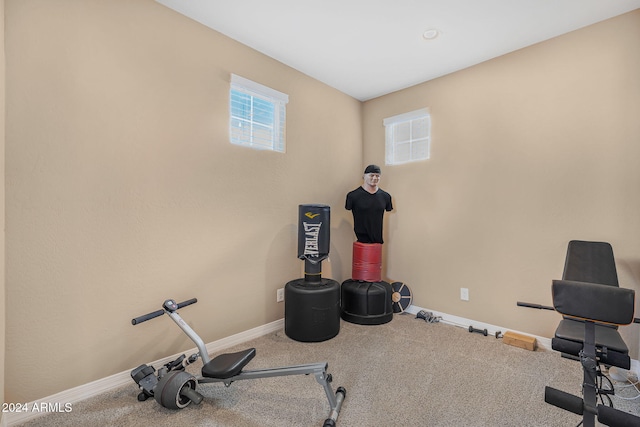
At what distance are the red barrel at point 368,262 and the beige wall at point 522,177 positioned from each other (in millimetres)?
454

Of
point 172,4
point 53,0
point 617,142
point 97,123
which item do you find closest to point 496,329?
point 617,142

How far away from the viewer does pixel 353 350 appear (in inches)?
98.9

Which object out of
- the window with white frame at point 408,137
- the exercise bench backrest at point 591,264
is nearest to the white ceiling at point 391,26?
the window with white frame at point 408,137

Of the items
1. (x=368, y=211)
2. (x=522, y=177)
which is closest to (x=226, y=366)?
(x=368, y=211)

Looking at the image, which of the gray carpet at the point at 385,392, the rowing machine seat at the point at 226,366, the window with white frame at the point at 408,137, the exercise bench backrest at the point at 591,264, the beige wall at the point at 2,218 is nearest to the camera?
the beige wall at the point at 2,218

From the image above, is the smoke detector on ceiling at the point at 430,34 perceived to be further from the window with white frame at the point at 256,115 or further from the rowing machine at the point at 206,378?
the rowing machine at the point at 206,378

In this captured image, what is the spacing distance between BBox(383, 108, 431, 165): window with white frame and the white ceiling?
547mm

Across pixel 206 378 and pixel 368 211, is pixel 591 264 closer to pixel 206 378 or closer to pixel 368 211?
pixel 368 211

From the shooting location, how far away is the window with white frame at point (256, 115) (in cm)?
266

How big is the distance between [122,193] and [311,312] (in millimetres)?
A: 1728

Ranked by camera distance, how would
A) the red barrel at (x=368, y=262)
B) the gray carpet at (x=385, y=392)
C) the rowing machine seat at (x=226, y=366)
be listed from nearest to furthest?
the gray carpet at (x=385, y=392) → the rowing machine seat at (x=226, y=366) → the red barrel at (x=368, y=262)

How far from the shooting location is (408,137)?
11.7ft

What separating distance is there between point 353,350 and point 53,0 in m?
3.15

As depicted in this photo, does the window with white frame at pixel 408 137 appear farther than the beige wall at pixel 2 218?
Yes
